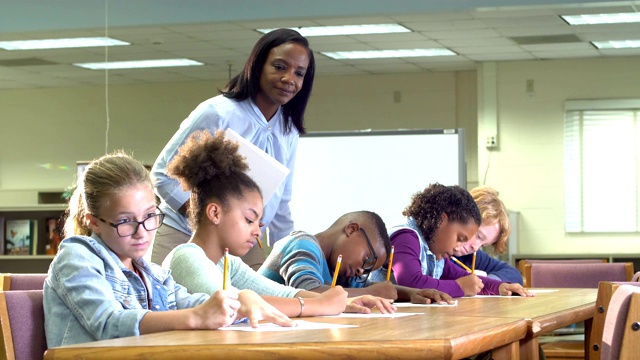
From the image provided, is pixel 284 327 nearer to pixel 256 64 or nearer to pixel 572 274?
pixel 256 64

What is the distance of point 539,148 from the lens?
11172 millimetres

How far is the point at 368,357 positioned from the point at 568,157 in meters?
10.1

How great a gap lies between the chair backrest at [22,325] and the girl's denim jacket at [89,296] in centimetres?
4

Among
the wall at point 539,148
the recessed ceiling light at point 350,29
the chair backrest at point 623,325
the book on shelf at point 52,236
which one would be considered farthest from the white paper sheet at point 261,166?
the wall at point 539,148

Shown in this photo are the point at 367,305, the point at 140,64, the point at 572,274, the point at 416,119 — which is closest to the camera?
the point at 367,305

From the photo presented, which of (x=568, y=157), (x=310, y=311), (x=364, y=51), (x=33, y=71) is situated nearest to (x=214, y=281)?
(x=310, y=311)

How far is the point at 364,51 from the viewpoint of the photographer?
1077cm

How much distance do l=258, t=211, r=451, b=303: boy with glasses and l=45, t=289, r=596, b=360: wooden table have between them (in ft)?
2.09

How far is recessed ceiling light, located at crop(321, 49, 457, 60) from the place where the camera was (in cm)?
1076

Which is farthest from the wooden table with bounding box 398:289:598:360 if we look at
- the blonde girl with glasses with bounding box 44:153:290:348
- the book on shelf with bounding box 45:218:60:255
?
the book on shelf with bounding box 45:218:60:255

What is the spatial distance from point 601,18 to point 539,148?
7.89ft

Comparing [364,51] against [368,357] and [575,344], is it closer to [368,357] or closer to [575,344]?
[575,344]

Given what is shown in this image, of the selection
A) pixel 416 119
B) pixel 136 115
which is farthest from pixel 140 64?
pixel 416 119

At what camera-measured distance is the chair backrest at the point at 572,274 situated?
15.2 ft
